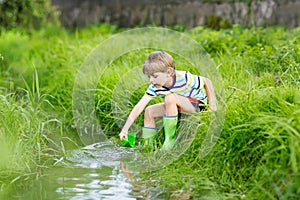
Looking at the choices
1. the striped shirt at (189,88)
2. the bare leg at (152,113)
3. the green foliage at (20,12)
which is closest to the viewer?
the striped shirt at (189,88)

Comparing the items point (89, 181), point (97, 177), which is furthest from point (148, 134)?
point (89, 181)

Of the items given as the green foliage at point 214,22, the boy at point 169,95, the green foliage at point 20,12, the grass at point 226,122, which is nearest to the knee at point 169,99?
the boy at point 169,95

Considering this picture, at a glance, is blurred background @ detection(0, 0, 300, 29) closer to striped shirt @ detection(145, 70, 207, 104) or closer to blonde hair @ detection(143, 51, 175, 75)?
striped shirt @ detection(145, 70, 207, 104)

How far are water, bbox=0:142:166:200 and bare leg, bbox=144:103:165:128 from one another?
29cm

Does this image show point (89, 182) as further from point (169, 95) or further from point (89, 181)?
point (169, 95)

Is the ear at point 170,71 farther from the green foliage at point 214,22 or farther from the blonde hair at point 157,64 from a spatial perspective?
the green foliage at point 214,22

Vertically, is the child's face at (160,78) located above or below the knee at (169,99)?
above

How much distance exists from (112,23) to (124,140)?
6619mm

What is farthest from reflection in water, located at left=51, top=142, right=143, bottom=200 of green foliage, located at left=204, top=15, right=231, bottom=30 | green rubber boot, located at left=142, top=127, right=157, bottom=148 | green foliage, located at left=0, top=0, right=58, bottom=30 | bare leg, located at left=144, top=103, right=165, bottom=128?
green foliage, located at left=0, top=0, right=58, bottom=30

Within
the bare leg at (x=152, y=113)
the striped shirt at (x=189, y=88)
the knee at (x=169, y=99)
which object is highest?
the striped shirt at (x=189, y=88)

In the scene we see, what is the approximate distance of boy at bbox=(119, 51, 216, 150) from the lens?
4891mm

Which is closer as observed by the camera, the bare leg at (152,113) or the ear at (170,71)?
the ear at (170,71)

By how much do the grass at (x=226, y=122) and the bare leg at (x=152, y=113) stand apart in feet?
1.64

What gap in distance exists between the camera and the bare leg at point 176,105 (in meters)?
4.92
